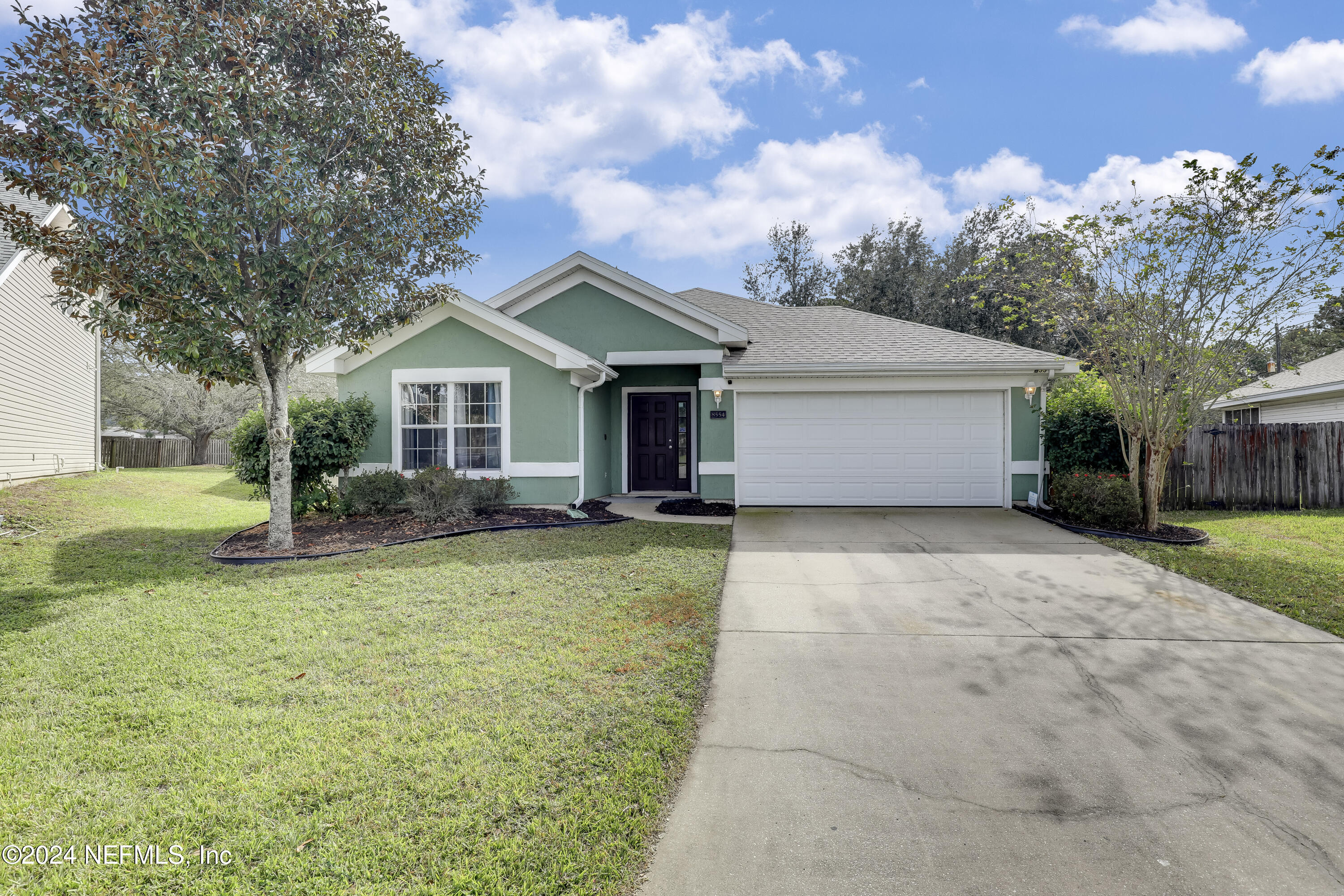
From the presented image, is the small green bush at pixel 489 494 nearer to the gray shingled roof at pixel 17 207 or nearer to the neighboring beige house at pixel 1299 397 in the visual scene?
the gray shingled roof at pixel 17 207

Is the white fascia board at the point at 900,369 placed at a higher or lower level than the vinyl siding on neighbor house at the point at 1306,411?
higher

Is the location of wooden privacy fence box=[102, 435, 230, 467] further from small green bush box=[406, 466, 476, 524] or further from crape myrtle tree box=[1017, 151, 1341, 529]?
crape myrtle tree box=[1017, 151, 1341, 529]

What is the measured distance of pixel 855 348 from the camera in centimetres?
1151

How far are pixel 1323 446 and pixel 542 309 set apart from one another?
15.3 m

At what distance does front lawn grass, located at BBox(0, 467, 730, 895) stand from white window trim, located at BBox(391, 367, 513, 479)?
3.59 m

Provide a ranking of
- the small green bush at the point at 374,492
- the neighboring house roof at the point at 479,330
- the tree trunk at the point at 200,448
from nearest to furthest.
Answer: the small green bush at the point at 374,492 → the neighboring house roof at the point at 479,330 → the tree trunk at the point at 200,448

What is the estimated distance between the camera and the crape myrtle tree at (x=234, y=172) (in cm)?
620

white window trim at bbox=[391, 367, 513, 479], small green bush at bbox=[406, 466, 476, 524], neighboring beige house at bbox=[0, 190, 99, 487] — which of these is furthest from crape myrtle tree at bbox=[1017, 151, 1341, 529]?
neighboring beige house at bbox=[0, 190, 99, 487]

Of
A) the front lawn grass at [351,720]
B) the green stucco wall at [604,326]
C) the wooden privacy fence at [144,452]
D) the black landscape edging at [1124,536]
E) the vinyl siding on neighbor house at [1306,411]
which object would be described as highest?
the green stucco wall at [604,326]

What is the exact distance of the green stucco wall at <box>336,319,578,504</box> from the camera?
33.5ft

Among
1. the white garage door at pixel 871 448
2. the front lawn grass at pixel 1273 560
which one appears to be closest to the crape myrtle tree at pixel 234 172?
the white garage door at pixel 871 448

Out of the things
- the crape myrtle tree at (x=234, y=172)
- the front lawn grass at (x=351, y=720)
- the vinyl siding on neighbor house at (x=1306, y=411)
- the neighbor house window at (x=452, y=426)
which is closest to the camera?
the front lawn grass at (x=351, y=720)

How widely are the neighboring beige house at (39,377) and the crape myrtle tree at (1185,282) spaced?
17.7m

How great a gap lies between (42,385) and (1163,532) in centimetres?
2247
